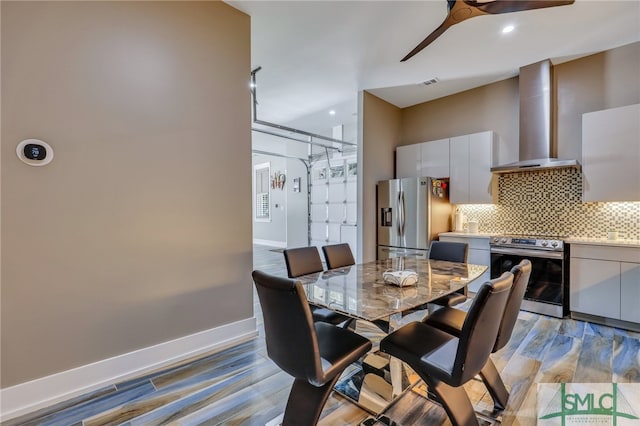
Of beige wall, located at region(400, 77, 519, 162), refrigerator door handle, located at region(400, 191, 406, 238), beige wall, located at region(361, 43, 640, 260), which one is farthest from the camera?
refrigerator door handle, located at region(400, 191, 406, 238)

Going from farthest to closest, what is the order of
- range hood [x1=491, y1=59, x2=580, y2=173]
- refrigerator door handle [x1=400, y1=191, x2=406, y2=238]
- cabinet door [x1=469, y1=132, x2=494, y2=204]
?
refrigerator door handle [x1=400, y1=191, x2=406, y2=238], cabinet door [x1=469, y1=132, x2=494, y2=204], range hood [x1=491, y1=59, x2=580, y2=173]

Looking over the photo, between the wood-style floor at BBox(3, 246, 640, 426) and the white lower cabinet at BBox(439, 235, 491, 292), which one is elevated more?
the white lower cabinet at BBox(439, 235, 491, 292)

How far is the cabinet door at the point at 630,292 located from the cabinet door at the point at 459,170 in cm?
177

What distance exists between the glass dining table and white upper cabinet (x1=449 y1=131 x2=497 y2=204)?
7.13ft

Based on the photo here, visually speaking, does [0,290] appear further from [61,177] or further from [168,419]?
[168,419]

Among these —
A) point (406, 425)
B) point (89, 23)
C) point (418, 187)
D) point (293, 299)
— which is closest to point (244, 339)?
point (406, 425)

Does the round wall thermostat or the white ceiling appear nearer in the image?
the round wall thermostat

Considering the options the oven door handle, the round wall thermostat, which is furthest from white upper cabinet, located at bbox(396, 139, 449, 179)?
the round wall thermostat

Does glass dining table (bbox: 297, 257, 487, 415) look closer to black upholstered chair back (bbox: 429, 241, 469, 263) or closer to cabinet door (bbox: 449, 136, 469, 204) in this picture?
black upholstered chair back (bbox: 429, 241, 469, 263)

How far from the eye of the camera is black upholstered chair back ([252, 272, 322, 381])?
48.9 inches

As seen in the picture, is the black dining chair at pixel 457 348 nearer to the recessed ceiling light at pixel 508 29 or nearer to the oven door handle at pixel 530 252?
the oven door handle at pixel 530 252

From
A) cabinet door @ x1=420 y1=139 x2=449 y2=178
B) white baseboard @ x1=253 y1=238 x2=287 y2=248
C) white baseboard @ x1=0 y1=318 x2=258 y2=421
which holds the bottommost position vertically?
white baseboard @ x1=0 y1=318 x2=258 y2=421

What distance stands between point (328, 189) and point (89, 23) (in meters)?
5.29

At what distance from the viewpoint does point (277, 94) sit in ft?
15.9
